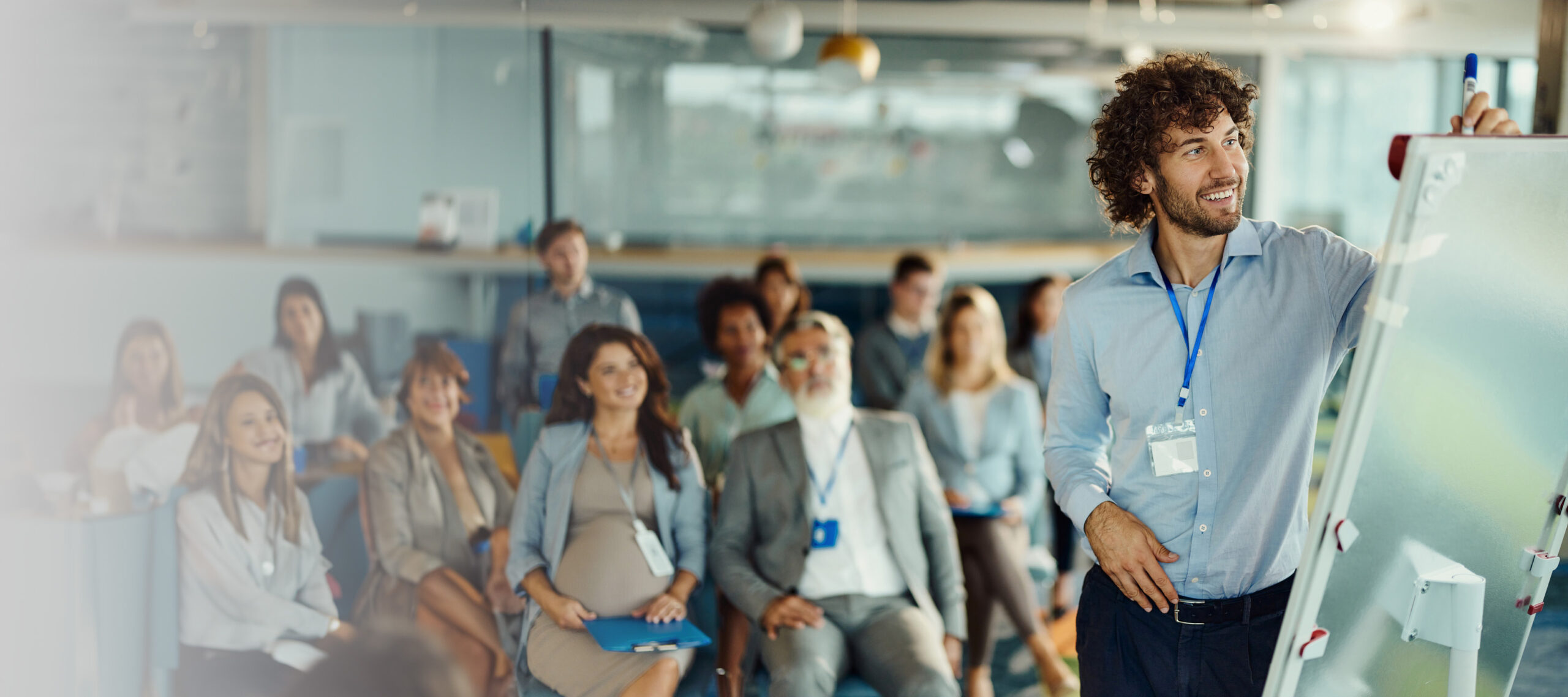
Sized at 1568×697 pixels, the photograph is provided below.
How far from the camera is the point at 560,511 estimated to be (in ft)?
9.78

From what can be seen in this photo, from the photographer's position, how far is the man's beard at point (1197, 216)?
5.86 feet

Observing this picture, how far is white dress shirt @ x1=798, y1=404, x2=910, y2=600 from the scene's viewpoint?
3.13m

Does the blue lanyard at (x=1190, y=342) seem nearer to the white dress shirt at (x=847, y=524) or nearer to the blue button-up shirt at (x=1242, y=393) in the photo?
the blue button-up shirt at (x=1242, y=393)

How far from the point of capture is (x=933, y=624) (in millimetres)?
3070

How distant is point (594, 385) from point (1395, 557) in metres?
1.99

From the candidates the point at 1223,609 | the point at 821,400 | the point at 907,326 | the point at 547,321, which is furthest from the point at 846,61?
the point at 1223,609

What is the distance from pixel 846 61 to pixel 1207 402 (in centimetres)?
378

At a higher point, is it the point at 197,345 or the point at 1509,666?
the point at 197,345

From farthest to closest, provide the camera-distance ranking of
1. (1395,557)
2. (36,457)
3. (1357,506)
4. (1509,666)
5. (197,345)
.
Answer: (197,345) → (36,457) → (1509,666) → (1395,557) → (1357,506)

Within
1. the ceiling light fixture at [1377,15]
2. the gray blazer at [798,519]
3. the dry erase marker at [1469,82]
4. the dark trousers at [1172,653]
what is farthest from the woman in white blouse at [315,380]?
the ceiling light fixture at [1377,15]

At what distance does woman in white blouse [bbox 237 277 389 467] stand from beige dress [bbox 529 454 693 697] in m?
0.66

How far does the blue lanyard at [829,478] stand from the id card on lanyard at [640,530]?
0.46m

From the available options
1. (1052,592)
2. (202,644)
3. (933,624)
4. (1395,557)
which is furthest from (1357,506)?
(1052,592)

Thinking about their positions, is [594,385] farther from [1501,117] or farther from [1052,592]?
[1052,592]
